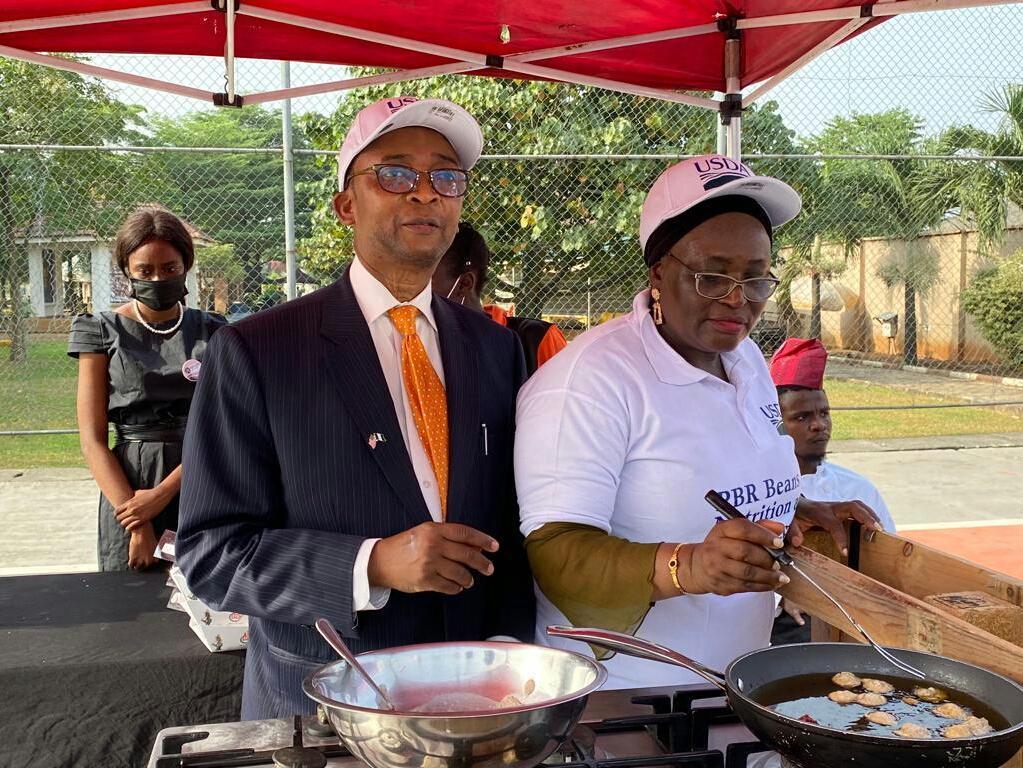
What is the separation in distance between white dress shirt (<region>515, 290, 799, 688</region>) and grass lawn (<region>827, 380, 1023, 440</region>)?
1130cm

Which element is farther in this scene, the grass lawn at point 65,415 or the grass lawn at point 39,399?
the grass lawn at point 65,415

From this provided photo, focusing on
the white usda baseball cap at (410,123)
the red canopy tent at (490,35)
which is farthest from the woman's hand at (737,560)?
the red canopy tent at (490,35)

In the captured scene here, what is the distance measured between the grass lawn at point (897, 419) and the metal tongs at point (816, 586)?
11.5m

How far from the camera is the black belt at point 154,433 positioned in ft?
12.3

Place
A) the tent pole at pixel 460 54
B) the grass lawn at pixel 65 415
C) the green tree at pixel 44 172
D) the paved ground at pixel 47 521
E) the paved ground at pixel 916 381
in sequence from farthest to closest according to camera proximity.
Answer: the paved ground at pixel 916 381, the grass lawn at pixel 65 415, the green tree at pixel 44 172, the paved ground at pixel 47 521, the tent pole at pixel 460 54

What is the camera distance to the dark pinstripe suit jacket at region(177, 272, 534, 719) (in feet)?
5.86

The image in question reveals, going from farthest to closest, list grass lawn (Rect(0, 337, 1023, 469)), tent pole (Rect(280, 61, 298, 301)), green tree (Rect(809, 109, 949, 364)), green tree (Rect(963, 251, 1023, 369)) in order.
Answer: green tree (Rect(963, 251, 1023, 369)) < green tree (Rect(809, 109, 949, 364)) < grass lawn (Rect(0, 337, 1023, 469)) < tent pole (Rect(280, 61, 298, 301))

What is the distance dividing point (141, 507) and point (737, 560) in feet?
8.66

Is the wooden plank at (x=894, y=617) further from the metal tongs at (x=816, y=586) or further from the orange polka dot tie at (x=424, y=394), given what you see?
the orange polka dot tie at (x=424, y=394)

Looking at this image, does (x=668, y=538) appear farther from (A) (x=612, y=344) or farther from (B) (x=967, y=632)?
(B) (x=967, y=632)

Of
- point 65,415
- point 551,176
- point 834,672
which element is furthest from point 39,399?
point 834,672

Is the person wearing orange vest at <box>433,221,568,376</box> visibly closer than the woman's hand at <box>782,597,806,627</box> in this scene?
No

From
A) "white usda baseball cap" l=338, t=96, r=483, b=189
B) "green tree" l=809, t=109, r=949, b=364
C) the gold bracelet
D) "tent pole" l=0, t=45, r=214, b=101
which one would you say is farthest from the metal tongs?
"green tree" l=809, t=109, r=949, b=364

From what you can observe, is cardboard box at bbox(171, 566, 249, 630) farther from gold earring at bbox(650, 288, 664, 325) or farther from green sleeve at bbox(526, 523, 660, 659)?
gold earring at bbox(650, 288, 664, 325)
